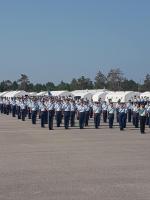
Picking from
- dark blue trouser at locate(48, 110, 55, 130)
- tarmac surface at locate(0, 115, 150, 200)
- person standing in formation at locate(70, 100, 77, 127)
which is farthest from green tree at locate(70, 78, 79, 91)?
tarmac surface at locate(0, 115, 150, 200)

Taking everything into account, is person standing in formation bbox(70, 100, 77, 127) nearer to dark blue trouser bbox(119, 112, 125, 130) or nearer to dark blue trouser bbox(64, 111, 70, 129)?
dark blue trouser bbox(64, 111, 70, 129)

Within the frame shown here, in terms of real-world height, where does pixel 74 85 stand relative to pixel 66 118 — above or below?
above

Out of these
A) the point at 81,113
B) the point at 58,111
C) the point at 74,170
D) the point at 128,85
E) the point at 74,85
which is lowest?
the point at 74,170

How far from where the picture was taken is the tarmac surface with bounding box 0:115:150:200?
9.84 m

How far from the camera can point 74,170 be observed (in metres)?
12.7

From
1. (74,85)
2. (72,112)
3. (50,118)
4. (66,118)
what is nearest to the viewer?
(50,118)

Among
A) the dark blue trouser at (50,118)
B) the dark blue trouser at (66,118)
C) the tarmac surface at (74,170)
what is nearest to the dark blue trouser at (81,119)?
the dark blue trouser at (66,118)

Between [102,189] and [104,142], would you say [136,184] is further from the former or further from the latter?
[104,142]

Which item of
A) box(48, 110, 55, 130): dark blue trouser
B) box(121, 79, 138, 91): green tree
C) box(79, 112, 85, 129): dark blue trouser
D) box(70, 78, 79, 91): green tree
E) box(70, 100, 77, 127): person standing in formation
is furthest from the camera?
box(70, 78, 79, 91): green tree

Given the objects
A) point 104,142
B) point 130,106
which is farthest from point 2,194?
point 130,106

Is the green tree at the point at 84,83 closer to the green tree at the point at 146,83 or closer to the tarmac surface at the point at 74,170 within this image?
the green tree at the point at 146,83

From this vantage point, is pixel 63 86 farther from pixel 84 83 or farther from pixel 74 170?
pixel 74 170

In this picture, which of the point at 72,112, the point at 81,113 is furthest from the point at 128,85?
the point at 81,113

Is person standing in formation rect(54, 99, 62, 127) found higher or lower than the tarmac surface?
higher
